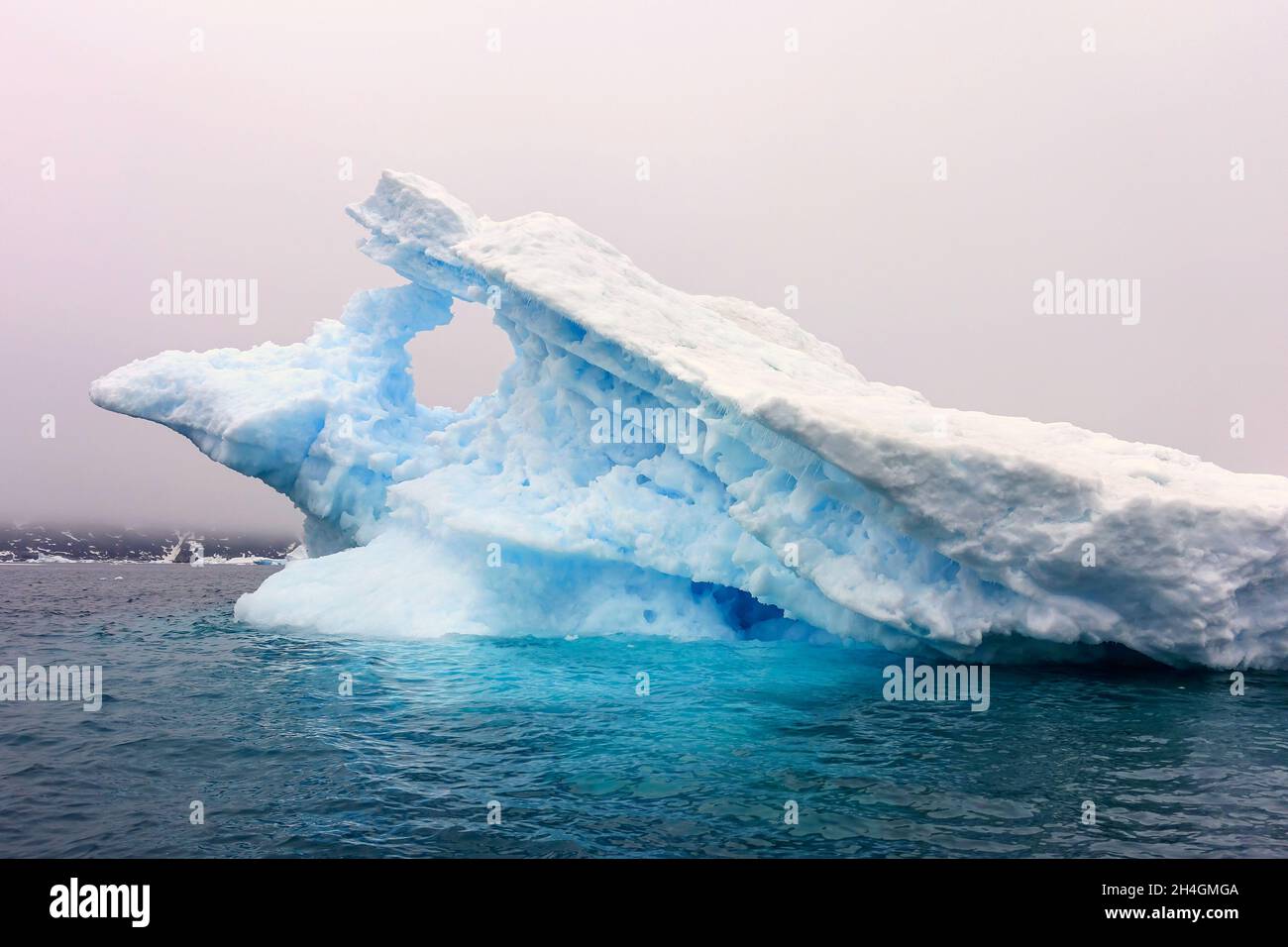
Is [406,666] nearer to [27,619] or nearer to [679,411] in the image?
[679,411]

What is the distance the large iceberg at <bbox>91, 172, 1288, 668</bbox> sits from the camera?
33.7 feet

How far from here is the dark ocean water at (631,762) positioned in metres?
5.65

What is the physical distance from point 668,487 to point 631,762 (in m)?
7.80

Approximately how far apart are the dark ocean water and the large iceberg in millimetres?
1206

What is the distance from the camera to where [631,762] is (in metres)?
7.44

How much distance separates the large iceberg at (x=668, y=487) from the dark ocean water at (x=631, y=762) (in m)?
1.21

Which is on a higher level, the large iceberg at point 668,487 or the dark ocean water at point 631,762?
the large iceberg at point 668,487

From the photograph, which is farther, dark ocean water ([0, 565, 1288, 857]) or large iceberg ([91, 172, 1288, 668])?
large iceberg ([91, 172, 1288, 668])

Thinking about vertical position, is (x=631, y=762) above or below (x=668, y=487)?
below

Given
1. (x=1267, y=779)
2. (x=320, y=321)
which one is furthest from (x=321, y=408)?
(x=1267, y=779)

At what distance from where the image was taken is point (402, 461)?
19.2 meters

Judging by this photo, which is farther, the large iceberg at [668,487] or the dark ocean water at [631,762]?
the large iceberg at [668,487]

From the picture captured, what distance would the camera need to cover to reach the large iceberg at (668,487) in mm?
10266

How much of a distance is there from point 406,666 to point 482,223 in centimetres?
1096
